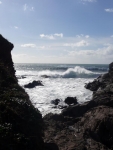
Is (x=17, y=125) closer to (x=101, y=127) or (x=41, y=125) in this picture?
(x=41, y=125)

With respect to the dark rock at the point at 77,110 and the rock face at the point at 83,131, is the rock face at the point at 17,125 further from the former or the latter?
the dark rock at the point at 77,110

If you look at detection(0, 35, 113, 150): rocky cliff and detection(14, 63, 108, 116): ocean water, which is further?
detection(14, 63, 108, 116): ocean water

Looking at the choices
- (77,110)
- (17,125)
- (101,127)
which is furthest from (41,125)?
(77,110)

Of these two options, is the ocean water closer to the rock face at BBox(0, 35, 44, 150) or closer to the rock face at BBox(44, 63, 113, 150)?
the rock face at BBox(44, 63, 113, 150)

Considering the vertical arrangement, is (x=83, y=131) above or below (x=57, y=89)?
above

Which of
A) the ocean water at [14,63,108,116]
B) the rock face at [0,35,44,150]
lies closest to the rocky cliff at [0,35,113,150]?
the rock face at [0,35,44,150]

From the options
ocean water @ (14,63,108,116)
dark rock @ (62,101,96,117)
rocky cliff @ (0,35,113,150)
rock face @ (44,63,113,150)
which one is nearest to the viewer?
rocky cliff @ (0,35,113,150)

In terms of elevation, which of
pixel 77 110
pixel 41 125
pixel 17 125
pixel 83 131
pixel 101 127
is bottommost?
pixel 83 131

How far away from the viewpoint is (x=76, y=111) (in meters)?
15.9

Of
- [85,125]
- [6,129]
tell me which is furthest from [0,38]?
[6,129]

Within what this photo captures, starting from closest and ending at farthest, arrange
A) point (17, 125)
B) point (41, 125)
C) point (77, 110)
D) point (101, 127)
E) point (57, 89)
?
point (17, 125) → point (41, 125) → point (101, 127) → point (77, 110) → point (57, 89)

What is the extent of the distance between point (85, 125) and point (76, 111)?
145 inches

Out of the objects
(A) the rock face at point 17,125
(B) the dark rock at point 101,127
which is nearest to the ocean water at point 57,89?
(B) the dark rock at point 101,127

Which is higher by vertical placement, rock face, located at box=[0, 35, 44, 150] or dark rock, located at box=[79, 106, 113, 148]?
rock face, located at box=[0, 35, 44, 150]
